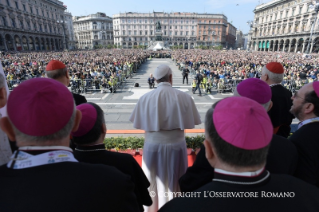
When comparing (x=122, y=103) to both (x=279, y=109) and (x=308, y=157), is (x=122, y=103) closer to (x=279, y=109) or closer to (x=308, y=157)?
(x=279, y=109)

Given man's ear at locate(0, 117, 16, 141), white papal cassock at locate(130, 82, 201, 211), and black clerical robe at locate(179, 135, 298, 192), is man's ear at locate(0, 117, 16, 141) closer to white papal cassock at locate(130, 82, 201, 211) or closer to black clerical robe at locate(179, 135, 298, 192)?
black clerical robe at locate(179, 135, 298, 192)

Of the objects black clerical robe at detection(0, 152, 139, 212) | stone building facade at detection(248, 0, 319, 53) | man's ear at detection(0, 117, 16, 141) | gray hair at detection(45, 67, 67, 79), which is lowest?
black clerical robe at detection(0, 152, 139, 212)

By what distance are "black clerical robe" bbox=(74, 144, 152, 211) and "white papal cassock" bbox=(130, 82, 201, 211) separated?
0.73 metres

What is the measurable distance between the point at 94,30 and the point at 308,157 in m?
113

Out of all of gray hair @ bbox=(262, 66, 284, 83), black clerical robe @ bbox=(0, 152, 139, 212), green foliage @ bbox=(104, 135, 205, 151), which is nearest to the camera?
black clerical robe @ bbox=(0, 152, 139, 212)

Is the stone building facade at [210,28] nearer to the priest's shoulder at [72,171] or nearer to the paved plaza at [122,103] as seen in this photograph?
the paved plaza at [122,103]

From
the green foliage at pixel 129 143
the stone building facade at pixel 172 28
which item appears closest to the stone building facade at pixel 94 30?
the stone building facade at pixel 172 28

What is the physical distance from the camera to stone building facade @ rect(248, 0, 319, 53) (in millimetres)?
52062

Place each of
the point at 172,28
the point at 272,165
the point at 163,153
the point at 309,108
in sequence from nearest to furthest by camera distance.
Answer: the point at 272,165
the point at 309,108
the point at 163,153
the point at 172,28

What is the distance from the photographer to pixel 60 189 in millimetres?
820

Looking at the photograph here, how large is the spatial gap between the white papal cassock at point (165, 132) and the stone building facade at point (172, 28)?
9411cm

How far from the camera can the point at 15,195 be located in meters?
0.79

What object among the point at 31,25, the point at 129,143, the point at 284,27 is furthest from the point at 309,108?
the point at 284,27

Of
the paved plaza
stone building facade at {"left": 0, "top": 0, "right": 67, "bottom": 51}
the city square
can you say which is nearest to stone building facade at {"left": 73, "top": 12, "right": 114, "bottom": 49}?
stone building facade at {"left": 0, "top": 0, "right": 67, "bottom": 51}
